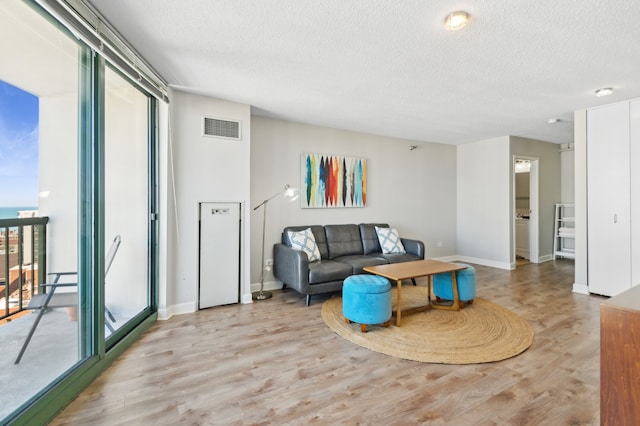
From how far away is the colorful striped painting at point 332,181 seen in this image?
4.72 m

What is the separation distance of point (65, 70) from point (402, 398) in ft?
9.96

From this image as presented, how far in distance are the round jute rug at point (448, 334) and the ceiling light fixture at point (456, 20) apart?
2.45 m

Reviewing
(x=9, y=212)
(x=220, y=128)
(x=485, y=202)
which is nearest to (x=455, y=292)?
(x=485, y=202)

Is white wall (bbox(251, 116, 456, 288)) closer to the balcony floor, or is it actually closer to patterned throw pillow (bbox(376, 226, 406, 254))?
patterned throw pillow (bbox(376, 226, 406, 254))

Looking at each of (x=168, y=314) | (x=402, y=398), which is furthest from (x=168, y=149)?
(x=402, y=398)

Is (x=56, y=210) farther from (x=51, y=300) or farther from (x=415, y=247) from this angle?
(x=415, y=247)

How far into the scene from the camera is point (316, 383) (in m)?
2.07

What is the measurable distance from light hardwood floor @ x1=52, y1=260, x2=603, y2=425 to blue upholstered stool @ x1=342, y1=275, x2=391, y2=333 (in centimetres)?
28

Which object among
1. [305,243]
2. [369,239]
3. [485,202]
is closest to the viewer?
[305,243]

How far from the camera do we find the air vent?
350cm

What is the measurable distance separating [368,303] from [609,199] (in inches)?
140

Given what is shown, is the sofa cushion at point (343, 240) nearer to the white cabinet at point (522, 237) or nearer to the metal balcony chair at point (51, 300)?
the metal balcony chair at point (51, 300)

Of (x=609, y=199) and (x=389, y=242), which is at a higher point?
(x=609, y=199)

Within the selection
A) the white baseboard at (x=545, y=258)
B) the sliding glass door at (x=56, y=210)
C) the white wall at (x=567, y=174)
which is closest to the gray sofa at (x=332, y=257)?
the sliding glass door at (x=56, y=210)
